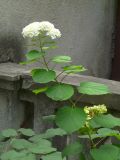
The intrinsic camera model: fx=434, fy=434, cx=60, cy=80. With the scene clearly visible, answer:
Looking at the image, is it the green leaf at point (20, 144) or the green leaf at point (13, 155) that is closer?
the green leaf at point (13, 155)

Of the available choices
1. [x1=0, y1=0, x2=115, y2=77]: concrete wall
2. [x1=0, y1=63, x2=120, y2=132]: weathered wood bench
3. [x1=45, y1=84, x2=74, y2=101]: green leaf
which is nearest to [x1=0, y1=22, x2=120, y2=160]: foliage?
[x1=45, y1=84, x2=74, y2=101]: green leaf

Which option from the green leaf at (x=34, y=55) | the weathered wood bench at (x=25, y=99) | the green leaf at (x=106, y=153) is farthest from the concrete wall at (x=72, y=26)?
the green leaf at (x=106, y=153)

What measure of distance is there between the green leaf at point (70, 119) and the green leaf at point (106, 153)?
0.14m

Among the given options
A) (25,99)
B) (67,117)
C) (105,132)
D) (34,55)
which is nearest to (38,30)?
(34,55)

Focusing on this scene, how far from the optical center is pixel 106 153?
70.0 inches

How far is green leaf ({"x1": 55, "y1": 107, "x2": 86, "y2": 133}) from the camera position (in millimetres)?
1746

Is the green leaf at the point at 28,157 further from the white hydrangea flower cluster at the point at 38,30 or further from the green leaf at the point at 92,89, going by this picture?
the white hydrangea flower cluster at the point at 38,30

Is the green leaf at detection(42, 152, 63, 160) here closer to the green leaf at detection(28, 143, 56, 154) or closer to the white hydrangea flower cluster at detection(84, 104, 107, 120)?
the green leaf at detection(28, 143, 56, 154)

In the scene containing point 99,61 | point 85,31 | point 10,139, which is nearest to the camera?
point 10,139

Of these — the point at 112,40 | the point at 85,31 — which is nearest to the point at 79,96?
the point at 85,31

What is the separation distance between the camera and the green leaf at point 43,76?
1790 mm

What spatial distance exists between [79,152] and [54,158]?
0.36 ft

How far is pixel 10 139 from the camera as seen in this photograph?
2156mm

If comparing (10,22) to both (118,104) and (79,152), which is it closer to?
(118,104)
